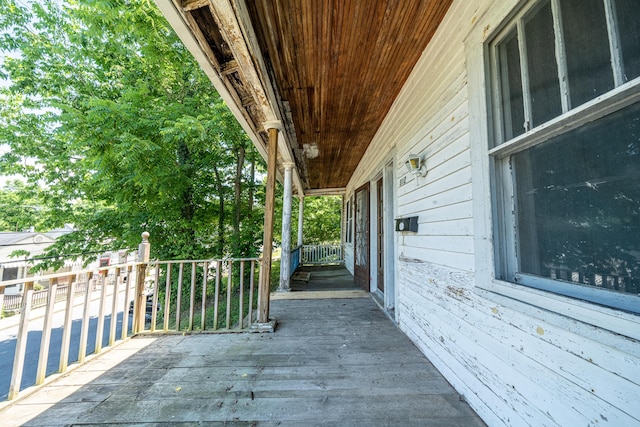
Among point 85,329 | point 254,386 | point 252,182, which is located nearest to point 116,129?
point 252,182

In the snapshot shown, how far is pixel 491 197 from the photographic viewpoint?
4.92 ft

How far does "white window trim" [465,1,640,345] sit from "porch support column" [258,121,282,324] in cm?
218

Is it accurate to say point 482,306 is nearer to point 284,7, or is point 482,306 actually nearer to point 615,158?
point 615,158

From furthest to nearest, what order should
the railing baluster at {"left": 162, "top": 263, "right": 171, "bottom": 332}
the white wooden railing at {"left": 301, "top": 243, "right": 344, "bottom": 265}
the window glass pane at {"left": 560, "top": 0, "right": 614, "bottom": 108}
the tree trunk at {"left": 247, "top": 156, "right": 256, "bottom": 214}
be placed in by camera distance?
the white wooden railing at {"left": 301, "top": 243, "right": 344, "bottom": 265} → the tree trunk at {"left": 247, "top": 156, "right": 256, "bottom": 214} → the railing baluster at {"left": 162, "top": 263, "right": 171, "bottom": 332} → the window glass pane at {"left": 560, "top": 0, "right": 614, "bottom": 108}

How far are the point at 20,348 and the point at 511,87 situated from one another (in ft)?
11.9

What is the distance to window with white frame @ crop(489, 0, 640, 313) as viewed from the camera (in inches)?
35.2

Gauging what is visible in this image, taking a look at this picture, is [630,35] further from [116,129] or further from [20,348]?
[116,129]

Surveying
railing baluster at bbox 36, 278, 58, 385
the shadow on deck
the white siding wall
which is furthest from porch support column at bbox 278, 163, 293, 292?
railing baluster at bbox 36, 278, 58, 385

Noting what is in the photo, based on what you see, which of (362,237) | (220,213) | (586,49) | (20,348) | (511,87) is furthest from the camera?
(220,213)

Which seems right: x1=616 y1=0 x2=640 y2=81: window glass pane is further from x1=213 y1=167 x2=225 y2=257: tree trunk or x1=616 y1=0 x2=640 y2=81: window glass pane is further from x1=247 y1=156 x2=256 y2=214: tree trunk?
x1=247 y1=156 x2=256 y2=214: tree trunk

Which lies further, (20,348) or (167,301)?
(167,301)

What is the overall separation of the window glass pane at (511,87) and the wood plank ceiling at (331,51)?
2.23 feet

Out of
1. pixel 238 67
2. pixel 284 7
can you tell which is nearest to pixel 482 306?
pixel 284 7

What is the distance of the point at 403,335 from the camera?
2807mm
